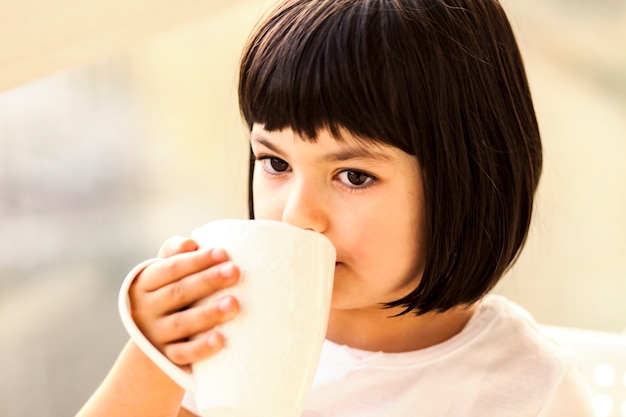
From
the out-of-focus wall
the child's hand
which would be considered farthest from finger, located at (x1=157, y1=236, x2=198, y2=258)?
the out-of-focus wall

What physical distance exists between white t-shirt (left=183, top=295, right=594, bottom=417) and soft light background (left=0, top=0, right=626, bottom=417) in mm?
283

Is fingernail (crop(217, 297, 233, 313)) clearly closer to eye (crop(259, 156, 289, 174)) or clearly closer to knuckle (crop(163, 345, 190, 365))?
knuckle (crop(163, 345, 190, 365))

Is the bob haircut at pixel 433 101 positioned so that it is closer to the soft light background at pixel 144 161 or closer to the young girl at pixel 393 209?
the young girl at pixel 393 209

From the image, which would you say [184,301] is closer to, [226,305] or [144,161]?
[226,305]

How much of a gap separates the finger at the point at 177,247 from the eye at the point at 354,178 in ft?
0.52

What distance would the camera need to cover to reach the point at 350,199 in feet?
2.68

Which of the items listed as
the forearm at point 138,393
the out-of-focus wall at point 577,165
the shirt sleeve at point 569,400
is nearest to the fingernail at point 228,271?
the forearm at point 138,393

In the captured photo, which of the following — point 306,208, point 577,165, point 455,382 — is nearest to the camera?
point 306,208

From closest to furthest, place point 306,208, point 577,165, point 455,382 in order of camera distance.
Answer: point 306,208 < point 455,382 < point 577,165

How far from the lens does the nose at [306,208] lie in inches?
30.8

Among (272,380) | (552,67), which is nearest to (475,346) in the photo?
(272,380)

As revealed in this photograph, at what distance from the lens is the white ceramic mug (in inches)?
26.3

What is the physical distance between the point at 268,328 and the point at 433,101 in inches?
11.5

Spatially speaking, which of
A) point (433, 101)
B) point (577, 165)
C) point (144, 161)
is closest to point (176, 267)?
point (433, 101)
